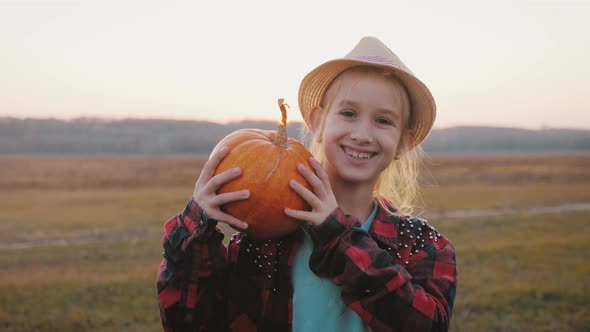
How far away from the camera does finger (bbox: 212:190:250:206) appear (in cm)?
207

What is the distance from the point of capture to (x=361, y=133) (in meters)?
2.38

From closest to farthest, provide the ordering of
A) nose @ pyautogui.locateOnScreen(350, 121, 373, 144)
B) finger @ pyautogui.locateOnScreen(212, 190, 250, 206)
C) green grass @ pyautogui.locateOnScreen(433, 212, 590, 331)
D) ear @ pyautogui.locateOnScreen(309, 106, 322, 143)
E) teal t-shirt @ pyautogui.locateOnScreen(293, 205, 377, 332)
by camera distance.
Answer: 1. finger @ pyautogui.locateOnScreen(212, 190, 250, 206)
2. teal t-shirt @ pyautogui.locateOnScreen(293, 205, 377, 332)
3. nose @ pyautogui.locateOnScreen(350, 121, 373, 144)
4. ear @ pyautogui.locateOnScreen(309, 106, 322, 143)
5. green grass @ pyautogui.locateOnScreen(433, 212, 590, 331)

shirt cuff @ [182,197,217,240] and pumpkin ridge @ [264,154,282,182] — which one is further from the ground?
pumpkin ridge @ [264,154,282,182]

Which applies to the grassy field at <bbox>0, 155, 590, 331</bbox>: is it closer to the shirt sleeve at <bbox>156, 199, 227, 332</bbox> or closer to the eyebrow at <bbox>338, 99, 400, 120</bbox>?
the eyebrow at <bbox>338, 99, 400, 120</bbox>

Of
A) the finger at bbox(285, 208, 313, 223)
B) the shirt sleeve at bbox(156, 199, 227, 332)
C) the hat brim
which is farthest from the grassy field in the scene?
the shirt sleeve at bbox(156, 199, 227, 332)

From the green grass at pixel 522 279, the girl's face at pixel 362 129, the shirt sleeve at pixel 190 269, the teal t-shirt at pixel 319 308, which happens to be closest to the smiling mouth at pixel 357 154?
the girl's face at pixel 362 129

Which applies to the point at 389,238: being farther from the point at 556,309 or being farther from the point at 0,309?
the point at 0,309

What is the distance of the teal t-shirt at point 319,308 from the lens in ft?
7.43

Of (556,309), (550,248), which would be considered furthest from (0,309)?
(550,248)

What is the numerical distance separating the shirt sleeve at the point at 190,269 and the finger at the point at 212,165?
11 centimetres

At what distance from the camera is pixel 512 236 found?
14.7m

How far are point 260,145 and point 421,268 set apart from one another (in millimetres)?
905

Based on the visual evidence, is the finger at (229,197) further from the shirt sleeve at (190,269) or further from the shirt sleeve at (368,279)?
the shirt sleeve at (368,279)

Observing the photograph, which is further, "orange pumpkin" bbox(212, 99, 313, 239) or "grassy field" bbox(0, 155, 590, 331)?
"grassy field" bbox(0, 155, 590, 331)
